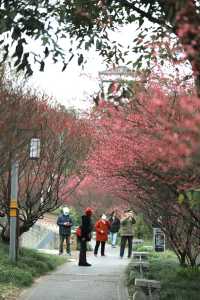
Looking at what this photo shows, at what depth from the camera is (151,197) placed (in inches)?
455

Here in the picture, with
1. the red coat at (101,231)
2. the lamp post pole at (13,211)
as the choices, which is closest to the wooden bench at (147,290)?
the lamp post pole at (13,211)

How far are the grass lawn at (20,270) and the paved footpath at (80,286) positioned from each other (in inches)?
8.1

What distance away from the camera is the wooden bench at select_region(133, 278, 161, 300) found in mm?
8922

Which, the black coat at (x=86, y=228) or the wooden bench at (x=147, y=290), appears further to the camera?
the black coat at (x=86, y=228)

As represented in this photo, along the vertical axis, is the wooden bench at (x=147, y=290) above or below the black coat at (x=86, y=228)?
below

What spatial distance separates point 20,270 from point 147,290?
4365 mm

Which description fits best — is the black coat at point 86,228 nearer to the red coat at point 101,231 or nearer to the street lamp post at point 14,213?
the street lamp post at point 14,213

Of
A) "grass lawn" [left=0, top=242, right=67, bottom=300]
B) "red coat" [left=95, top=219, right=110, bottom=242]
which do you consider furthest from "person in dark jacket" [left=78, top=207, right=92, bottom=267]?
"red coat" [left=95, top=219, right=110, bottom=242]

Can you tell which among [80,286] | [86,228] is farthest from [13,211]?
[86,228]

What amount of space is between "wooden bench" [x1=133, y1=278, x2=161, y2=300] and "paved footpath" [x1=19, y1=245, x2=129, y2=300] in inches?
57.5

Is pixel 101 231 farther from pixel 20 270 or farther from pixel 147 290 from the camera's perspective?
pixel 147 290

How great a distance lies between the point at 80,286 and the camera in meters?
11.9

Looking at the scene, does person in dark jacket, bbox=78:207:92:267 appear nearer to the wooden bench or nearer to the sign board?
the sign board

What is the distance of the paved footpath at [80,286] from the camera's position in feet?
34.8
